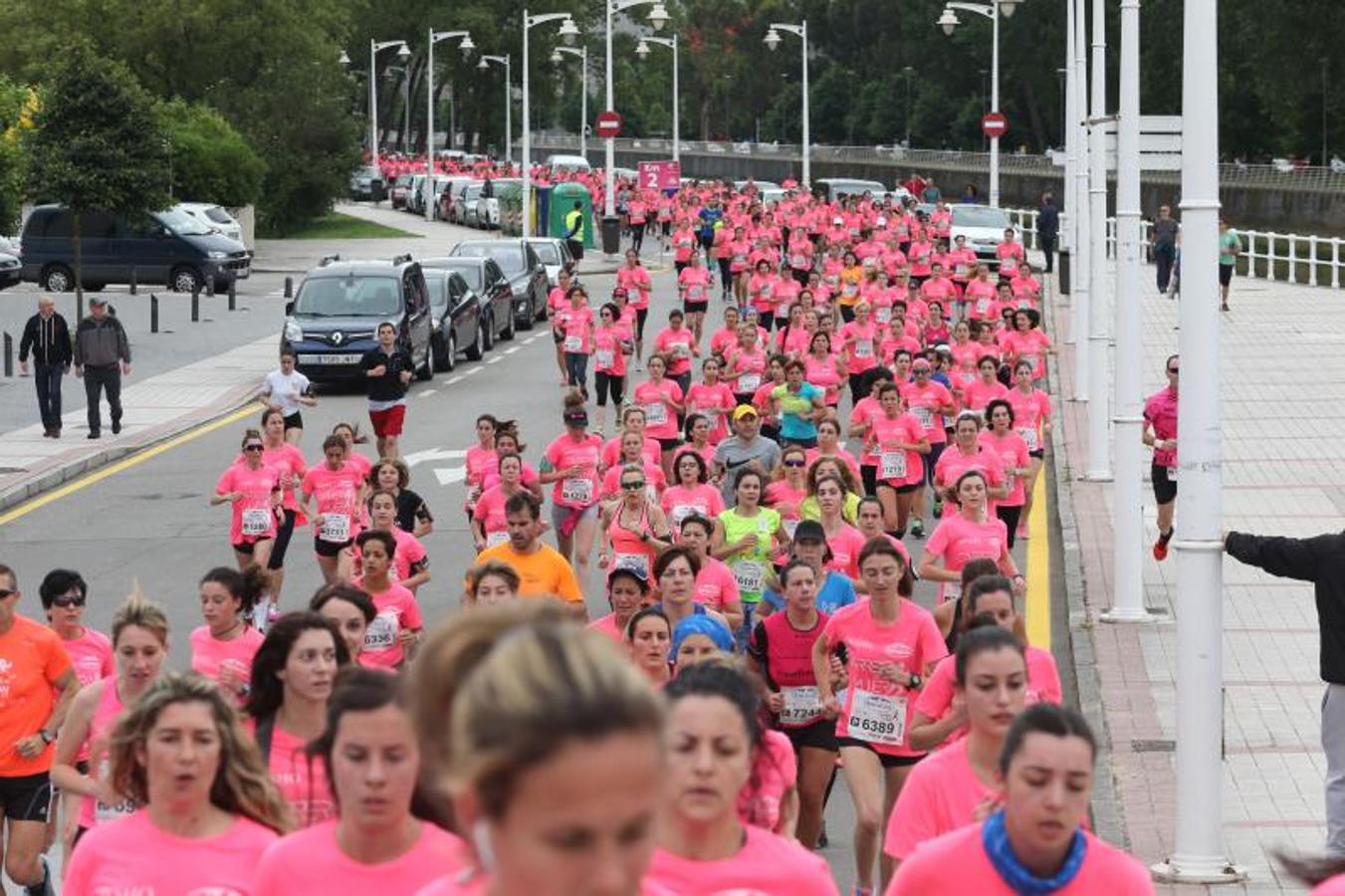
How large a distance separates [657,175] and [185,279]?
21.1m

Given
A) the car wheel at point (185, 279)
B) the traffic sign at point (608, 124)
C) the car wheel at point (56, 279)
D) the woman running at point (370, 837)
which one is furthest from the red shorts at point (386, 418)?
the traffic sign at point (608, 124)

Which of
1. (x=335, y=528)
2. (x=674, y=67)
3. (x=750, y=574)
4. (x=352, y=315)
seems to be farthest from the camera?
(x=674, y=67)

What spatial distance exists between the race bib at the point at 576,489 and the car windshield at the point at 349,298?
56.2 ft

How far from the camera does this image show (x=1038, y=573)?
67.3 feet

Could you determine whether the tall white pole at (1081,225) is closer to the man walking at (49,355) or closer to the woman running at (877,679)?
the man walking at (49,355)

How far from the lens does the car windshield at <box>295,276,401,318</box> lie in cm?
3578

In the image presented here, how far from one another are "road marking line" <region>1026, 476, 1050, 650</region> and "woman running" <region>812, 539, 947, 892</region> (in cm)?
425

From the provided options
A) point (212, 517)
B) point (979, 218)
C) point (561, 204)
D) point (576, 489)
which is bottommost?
point (212, 517)

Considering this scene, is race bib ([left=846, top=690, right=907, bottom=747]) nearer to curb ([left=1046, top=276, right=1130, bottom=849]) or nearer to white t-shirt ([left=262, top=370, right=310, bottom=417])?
curb ([left=1046, top=276, right=1130, bottom=849])

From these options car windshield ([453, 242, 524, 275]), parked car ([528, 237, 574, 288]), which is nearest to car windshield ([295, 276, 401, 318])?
car windshield ([453, 242, 524, 275])

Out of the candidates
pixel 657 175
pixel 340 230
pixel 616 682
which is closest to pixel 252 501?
pixel 616 682

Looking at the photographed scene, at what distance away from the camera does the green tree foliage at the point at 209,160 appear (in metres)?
62.5

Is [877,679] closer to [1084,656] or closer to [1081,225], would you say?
[1084,656]

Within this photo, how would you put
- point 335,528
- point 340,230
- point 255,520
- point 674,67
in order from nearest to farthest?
point 335,528, point 255,520, point 340,230, point 674,67
